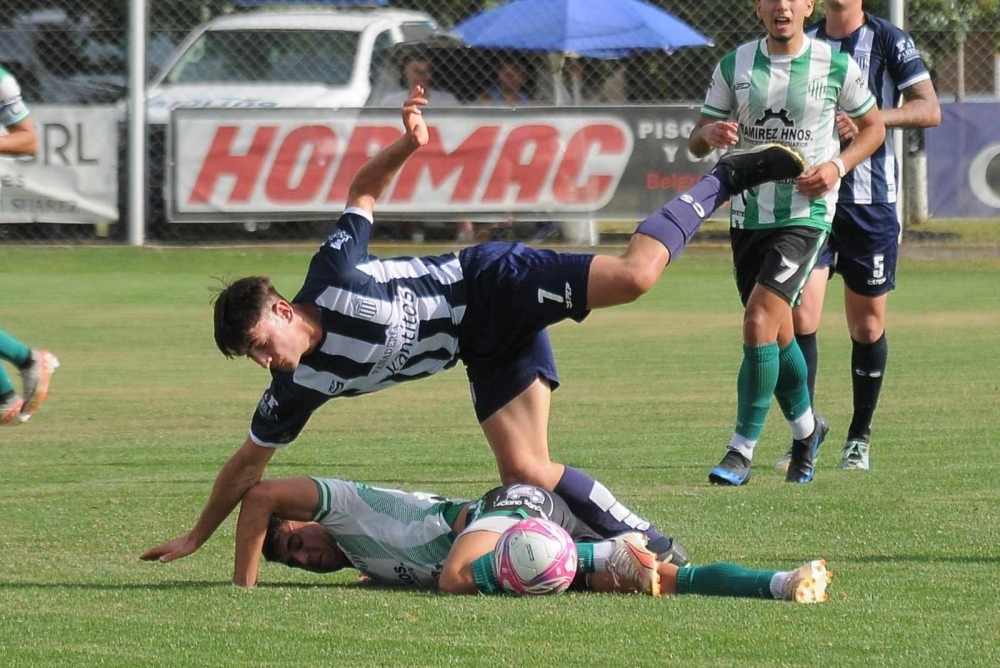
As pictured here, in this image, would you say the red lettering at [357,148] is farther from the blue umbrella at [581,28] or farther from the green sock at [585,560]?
the green sock at [585,560]

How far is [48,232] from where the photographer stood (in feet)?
53.3

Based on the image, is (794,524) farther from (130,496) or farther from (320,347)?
(130,496)

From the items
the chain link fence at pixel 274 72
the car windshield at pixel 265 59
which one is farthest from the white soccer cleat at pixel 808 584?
the car windshield at pixel 265 59

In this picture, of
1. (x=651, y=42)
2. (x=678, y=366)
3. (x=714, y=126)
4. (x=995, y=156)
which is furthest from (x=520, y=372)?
(x=651, y=42)

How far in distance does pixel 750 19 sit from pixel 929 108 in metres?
9.74

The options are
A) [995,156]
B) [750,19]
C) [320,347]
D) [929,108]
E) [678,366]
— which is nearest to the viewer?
[320,347]

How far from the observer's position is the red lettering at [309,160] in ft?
52.0

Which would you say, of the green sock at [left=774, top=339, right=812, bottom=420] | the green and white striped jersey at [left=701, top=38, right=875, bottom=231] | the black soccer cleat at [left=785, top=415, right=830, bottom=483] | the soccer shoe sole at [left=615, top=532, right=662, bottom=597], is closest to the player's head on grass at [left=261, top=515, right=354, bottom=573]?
the soccer shoe sole at [left=615, top=532, right=662, bottom=597]

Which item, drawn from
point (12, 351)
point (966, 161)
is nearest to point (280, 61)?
point (966, 161)

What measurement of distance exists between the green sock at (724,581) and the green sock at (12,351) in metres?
3.18

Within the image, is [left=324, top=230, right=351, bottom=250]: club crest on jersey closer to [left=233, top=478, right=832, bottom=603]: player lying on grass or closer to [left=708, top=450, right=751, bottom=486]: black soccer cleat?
[left=233, top=478, right=832, bottom=603]: player lying on grass

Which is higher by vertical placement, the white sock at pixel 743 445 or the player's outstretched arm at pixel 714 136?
the player's outstretched arm at pixel 714 136

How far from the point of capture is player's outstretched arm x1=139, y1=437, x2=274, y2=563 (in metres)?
5.31

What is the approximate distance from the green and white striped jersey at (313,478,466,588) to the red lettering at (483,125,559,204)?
10550mm
